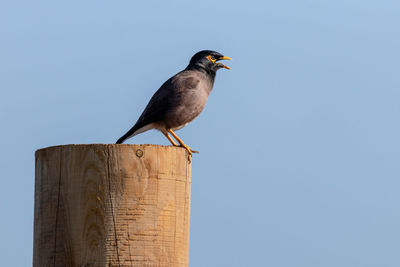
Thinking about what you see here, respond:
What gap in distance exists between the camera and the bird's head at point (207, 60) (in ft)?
25.5

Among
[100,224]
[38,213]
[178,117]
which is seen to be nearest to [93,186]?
[100,224]

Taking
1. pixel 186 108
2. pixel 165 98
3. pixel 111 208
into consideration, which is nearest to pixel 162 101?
pixel 165 98

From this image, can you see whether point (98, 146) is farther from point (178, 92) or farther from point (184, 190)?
point (178, 92)

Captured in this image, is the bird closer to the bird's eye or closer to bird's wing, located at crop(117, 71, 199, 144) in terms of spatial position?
bird's wing, located at crop(117, 71, 199, 144)

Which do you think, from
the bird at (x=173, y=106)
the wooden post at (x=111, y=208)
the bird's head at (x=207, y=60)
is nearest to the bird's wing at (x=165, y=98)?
the bird at (x=173, y=106)

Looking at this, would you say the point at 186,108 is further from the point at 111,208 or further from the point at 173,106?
the point at 111,208

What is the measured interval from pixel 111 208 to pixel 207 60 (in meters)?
5.17

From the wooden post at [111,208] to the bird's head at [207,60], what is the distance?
488 cm

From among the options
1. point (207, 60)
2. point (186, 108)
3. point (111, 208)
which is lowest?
point (111, 208)

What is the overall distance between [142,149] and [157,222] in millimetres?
352

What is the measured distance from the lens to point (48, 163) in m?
2.98

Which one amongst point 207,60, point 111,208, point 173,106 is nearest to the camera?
point 111,208

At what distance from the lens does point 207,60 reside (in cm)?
781

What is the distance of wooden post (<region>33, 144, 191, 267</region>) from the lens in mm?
2814
